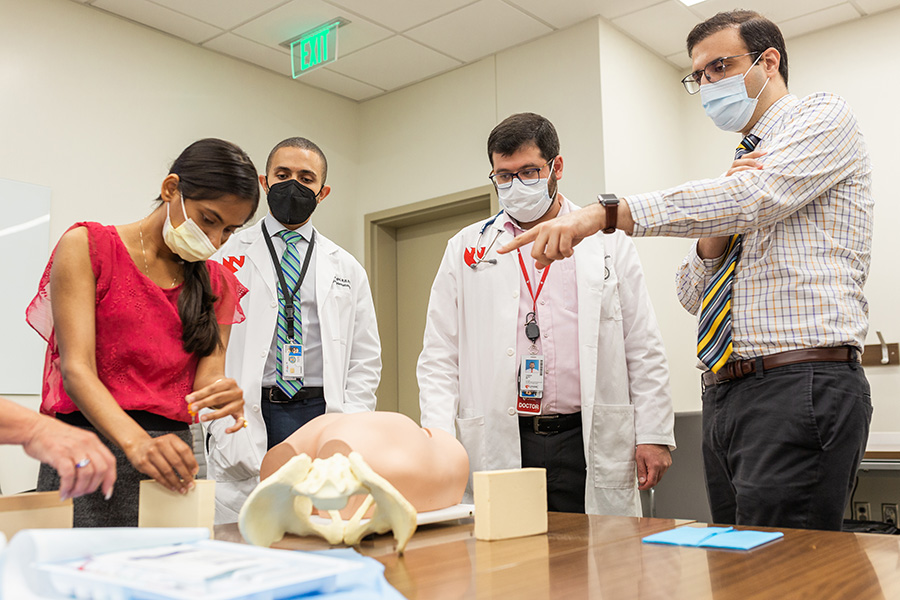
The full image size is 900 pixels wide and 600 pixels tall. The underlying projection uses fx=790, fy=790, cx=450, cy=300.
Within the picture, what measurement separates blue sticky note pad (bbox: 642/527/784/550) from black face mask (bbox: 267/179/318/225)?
1.89m

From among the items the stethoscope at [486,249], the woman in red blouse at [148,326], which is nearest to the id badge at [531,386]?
the stethoscope at [486,249]

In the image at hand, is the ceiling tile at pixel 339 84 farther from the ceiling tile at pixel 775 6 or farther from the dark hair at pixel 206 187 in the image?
A: the dark hair at pixel 206 187

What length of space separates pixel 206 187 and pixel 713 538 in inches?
48.3

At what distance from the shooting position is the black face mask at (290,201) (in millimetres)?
2752

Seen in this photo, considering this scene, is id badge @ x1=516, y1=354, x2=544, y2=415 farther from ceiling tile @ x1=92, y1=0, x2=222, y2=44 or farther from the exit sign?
ceiling tile @ x1=92, y1=0, x2=222, y2=44

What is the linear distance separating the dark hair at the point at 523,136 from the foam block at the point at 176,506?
1.36 m

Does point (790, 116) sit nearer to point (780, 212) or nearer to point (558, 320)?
point (780, 212)

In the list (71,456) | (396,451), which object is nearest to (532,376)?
Answer: (396,451)

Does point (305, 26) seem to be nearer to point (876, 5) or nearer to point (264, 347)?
point (264, 347)

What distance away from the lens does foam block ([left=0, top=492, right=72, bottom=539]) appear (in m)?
1.06

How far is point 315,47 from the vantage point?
4.14 m

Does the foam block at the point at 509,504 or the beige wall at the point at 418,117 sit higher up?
the beige wall at the point at 418,117

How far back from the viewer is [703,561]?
1034 millimetres

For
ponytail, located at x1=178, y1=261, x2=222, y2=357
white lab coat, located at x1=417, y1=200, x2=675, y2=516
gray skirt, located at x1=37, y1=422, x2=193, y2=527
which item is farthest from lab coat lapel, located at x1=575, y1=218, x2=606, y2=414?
gray skirt, located at x1=37, y1=422, x2=193, y2=527
